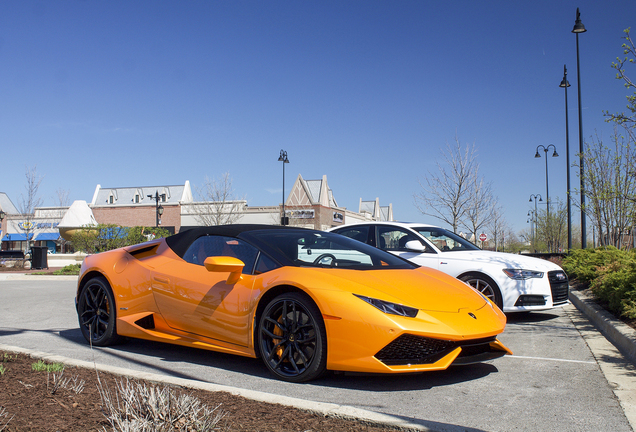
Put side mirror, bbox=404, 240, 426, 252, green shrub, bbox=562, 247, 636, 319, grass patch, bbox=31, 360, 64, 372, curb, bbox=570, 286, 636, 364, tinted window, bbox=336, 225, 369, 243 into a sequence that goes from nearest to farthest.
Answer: grass patch, bbox=31, 360, 64, 372
curb, bbox=570, 286, 636, 364
green shrub, bbox=562, 247, 636, 319
side mirror, bbox=404, 240, 426, 252
tinted window, bbox=336, 225, 369, 243

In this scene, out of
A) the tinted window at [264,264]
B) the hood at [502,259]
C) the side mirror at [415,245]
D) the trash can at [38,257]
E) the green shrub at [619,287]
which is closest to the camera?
the tinted window at [264,264]

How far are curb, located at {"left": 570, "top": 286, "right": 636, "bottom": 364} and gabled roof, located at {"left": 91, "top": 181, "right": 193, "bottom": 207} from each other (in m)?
64.3

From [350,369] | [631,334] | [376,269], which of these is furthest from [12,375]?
[631,334]

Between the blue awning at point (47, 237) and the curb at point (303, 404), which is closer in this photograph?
the curb at point (303, 404)

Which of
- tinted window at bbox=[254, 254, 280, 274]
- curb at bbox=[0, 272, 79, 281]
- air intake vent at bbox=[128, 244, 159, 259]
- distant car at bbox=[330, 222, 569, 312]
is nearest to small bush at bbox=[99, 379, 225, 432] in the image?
tinted window at bbox=[254, 254, 280, 274]

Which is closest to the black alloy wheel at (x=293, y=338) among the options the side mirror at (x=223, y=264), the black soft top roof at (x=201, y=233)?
the side mirror at (x=223, y=264)

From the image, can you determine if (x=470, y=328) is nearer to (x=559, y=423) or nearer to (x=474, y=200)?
(x=559, y=423)

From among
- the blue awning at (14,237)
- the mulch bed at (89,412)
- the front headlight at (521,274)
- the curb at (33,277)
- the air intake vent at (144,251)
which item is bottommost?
the curb at (33,277)

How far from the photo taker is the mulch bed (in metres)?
2.83

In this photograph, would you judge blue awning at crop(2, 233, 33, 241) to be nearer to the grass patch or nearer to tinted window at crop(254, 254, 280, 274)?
the grass patch

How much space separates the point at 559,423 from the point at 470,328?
0.93m

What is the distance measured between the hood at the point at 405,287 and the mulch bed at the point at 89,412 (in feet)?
3.88

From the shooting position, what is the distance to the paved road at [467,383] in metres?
3.38

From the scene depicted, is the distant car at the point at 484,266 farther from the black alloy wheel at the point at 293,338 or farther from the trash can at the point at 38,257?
the trash can at the point at 38,257
